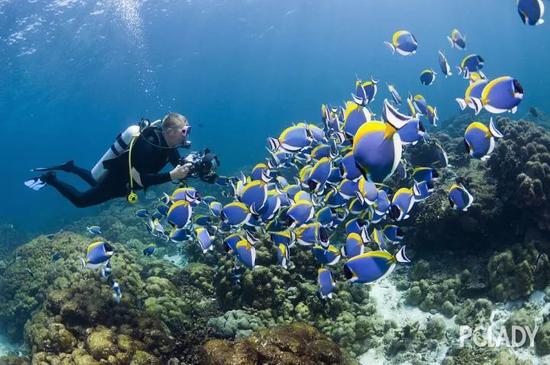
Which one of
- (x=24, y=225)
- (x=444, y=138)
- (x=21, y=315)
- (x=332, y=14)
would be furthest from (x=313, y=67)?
(x=21, y=315)

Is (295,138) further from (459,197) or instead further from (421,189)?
(459,197)

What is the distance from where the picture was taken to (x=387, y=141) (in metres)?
2.53

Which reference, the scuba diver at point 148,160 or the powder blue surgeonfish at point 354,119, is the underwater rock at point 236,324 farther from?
the powder blue surgeonfish at point 354,119

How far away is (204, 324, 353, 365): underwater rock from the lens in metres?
4.59

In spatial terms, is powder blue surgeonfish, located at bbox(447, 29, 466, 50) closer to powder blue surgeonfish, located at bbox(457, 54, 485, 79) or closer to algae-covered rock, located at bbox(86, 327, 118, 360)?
powder blue surgeonfish, located at bbox(457, 54, 485, 79)

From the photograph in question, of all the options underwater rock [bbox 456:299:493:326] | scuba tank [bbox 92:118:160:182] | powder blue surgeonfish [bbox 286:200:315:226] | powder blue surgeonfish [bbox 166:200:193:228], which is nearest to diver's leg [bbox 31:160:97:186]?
scuba tank [bbox 92:118:160:182]

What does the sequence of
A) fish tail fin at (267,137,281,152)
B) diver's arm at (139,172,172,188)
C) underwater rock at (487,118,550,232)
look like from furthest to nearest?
underwater rock at (487,118,550,232)
diver's arm at (139,172,172,188)
fish tail fin at (267,137,281,152)

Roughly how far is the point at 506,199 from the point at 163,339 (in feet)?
22.4

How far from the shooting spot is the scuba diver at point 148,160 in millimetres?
6734

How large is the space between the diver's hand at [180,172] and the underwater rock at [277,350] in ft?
9.14

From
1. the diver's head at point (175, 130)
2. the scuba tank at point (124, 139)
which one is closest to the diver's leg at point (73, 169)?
the scuba tank at point (124, 139)

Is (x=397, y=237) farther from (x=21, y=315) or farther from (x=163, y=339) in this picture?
(x=21, y=315)

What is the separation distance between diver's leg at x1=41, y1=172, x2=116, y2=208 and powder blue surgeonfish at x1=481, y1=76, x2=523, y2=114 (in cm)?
712

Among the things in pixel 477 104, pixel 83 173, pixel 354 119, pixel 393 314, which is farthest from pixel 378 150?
pixel 83 173
